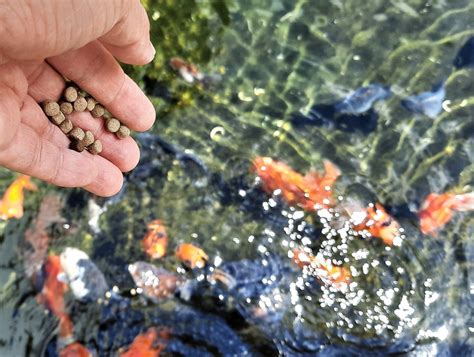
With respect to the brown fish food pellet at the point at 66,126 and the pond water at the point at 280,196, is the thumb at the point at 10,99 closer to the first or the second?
the brown fish food pellet at the point at 66,126

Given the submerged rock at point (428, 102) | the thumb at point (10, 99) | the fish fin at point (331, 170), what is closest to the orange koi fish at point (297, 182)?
the fish fin at point (331, 170)

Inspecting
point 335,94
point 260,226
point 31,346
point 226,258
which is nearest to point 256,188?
point 260,226

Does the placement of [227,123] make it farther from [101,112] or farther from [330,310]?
[330,310]

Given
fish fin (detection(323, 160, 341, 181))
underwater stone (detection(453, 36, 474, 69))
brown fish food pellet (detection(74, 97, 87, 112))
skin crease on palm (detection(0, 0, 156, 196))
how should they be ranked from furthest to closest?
underwater stone (detection(453, 36, 474, 69)) < fish fin (detection(323, 160, 341, 181)) < brown fish food pellet (detection(74, 97, 87, 112)) < skin crease on palm (detection(0, 0, 156, 196))

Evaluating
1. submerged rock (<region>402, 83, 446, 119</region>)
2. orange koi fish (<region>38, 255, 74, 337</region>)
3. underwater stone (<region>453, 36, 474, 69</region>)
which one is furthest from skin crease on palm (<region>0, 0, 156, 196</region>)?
underwater stone (<region>453, 36, 474, 69</region>)

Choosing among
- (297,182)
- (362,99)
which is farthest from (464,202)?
(297,182)

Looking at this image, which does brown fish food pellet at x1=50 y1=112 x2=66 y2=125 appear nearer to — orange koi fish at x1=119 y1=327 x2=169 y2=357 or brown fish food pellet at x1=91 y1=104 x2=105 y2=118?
brown fish food pellet at x1=91 y1=104 x2=105 y2=118
